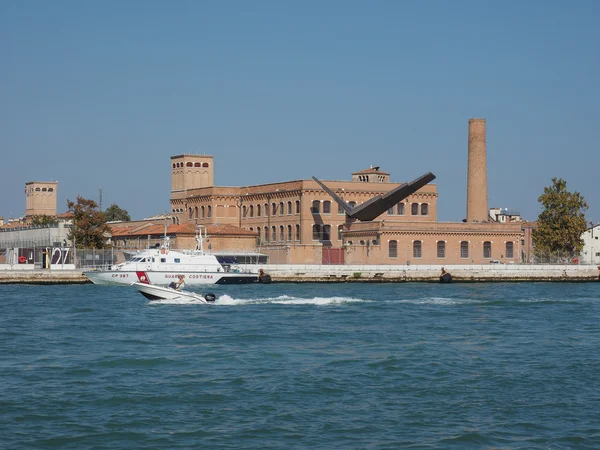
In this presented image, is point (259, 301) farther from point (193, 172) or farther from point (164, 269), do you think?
point (193, 172)

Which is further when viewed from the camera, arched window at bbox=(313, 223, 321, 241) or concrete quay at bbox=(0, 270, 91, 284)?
arched window at bbox=(313, 223, 321, 241)

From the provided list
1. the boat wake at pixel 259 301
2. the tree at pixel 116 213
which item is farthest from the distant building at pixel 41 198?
the boat wake at pixel 259 301

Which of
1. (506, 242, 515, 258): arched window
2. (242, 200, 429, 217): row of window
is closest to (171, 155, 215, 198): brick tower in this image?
(242, 200, 429, 217): row of window

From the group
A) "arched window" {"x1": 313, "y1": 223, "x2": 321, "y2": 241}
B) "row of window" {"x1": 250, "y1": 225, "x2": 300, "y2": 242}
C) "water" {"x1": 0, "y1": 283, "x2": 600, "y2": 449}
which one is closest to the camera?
"water" {"x1": 0, "y1": 283, "x2": 600, "y2": 449}

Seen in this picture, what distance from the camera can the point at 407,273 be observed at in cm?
8012

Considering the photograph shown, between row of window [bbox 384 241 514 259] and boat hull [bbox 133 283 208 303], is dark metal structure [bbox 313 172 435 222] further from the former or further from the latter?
boat hull [bbox 133 283 208 303]

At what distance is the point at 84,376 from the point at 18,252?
66352mm

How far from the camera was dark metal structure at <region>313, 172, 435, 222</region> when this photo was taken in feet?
297

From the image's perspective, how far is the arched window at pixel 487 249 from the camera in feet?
302

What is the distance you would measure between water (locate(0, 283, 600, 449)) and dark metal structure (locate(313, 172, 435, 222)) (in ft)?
139

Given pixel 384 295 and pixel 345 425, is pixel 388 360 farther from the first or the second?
pixel 384 295

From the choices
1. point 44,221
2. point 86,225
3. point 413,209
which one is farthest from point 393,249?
point 44,221

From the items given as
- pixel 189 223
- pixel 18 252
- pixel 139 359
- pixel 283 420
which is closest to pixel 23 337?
pixel 139 359

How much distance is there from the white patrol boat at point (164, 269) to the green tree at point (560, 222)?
35.2m
